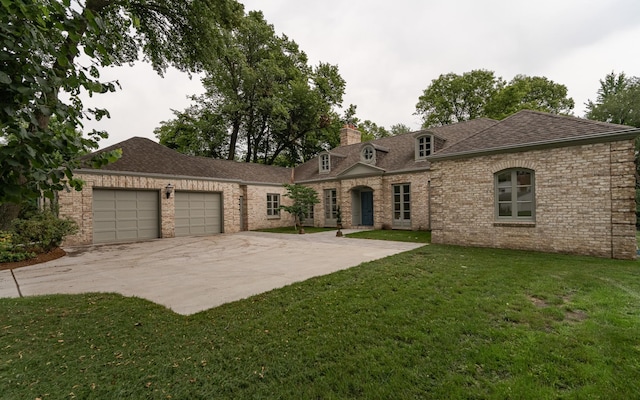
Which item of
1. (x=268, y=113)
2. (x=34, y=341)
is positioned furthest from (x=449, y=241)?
(x=268, y=113)

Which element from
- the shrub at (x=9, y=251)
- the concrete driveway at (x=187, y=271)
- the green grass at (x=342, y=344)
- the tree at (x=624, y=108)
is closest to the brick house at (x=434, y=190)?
the concrete driveway at (x=187, y=271)

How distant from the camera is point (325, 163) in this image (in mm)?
19750

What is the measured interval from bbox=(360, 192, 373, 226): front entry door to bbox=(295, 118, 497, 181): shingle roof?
2.01m

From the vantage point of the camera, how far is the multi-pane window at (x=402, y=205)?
50.0 feet

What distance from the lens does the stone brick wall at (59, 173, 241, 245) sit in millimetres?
11461

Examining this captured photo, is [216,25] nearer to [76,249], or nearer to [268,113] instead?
[76,249]

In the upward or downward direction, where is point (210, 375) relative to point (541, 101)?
downward

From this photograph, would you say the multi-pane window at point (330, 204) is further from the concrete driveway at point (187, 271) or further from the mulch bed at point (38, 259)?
the mulch bed at point (38, 259)

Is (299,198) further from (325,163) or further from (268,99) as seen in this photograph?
(268,99)

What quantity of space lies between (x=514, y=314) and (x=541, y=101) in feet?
104

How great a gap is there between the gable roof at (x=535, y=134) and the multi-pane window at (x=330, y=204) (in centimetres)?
884

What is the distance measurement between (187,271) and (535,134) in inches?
427

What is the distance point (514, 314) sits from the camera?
3840mm

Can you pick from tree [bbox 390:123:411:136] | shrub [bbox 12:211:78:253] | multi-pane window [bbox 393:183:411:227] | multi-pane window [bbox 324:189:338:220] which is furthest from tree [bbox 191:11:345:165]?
tree [bbox 390:123:411:136]
